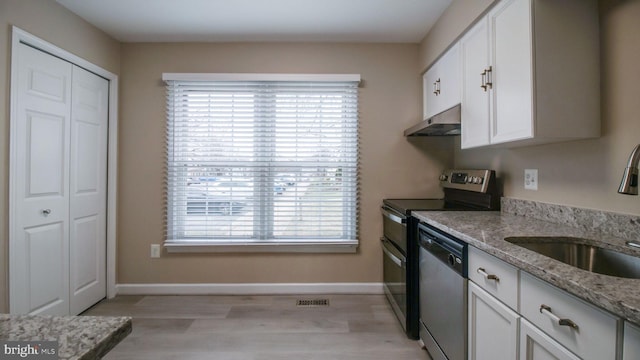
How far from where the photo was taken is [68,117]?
2.13 metres

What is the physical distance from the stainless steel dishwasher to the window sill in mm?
922

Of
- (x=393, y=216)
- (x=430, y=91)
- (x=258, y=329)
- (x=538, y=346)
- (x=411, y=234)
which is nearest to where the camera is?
(x=538, y=346)

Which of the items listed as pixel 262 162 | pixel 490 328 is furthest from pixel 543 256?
pixel 262 162

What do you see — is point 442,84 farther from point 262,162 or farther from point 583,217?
point 262,162

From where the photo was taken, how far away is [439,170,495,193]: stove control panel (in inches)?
77.8

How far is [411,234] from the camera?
1920 millimetres

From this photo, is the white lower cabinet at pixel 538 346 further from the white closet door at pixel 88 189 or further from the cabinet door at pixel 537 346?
the white closet door at pixel 88 189

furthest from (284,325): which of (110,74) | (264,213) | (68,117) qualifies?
(110,74)

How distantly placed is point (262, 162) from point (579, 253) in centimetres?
222

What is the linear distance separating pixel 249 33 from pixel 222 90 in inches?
21.8

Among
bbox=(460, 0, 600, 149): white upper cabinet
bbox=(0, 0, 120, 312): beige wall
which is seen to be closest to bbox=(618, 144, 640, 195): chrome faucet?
bbox=(460, 0, 600, 149): white upper cabinet

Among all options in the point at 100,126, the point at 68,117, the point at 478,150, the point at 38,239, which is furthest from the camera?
the point at 100,126

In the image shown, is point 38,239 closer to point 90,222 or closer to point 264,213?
point 90,222

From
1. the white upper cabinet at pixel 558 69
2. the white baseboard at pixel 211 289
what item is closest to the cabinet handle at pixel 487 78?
the white upper cabinet at pixel 558 69
